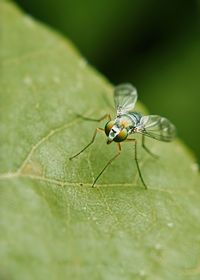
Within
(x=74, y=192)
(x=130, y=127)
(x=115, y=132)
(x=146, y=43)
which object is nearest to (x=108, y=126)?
(x=115, y=132)

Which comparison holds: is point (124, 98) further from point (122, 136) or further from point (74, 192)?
point (74, 192)

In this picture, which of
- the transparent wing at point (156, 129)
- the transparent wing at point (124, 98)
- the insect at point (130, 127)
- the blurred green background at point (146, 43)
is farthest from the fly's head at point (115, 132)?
the blurred green background at point (146, 43)

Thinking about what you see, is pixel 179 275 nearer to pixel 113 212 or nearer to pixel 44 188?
pixel 113 212

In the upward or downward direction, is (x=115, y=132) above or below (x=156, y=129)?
above

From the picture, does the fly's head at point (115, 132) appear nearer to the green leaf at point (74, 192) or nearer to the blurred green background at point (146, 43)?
the green leaf at point (74, 192)

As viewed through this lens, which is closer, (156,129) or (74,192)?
(74,192)

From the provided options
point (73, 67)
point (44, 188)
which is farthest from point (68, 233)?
point (73, 67)
